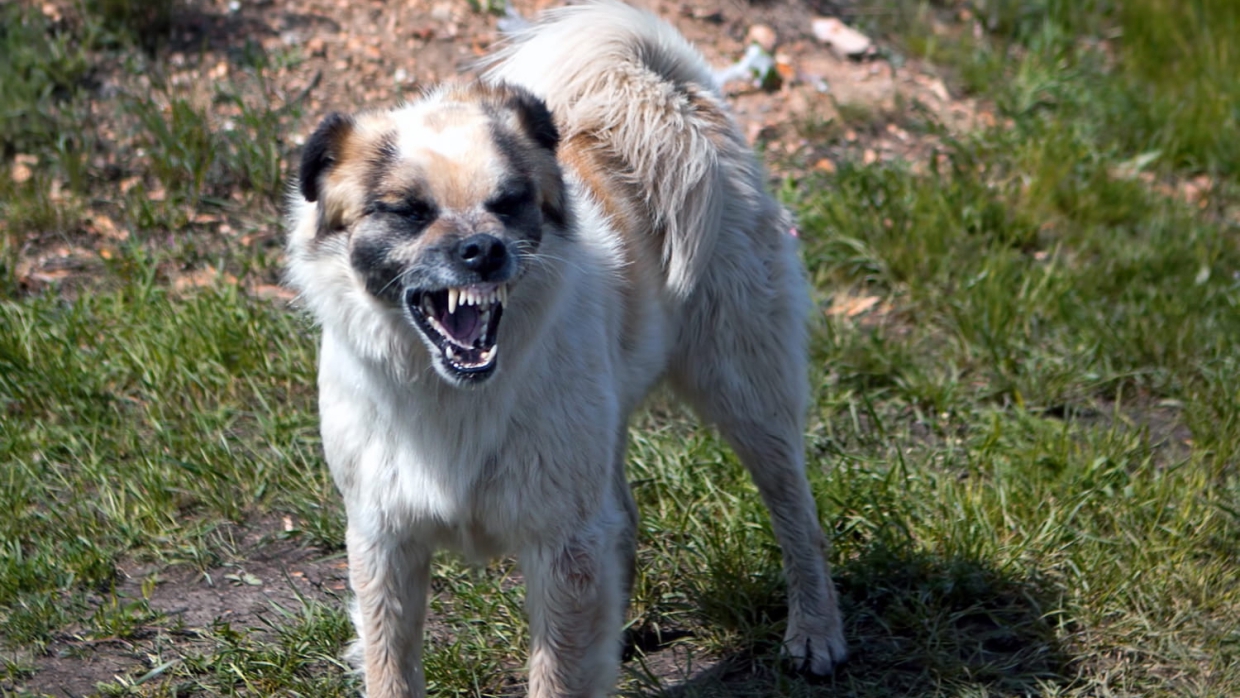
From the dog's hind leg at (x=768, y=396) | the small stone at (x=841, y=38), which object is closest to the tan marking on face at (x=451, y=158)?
the dog's hind leg at (x=768, y=396)

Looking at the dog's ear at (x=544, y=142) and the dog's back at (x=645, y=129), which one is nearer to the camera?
the dog's ear at (x=544, y=142)

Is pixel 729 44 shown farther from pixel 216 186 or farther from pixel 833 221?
pixel 216 186

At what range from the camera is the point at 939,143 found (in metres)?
6.68

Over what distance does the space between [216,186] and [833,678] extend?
3.38m

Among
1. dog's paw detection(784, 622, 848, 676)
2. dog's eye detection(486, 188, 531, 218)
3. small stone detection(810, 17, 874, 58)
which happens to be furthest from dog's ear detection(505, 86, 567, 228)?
small stone detection(810, 17, 874, 58)

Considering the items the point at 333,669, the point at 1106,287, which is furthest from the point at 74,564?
the point at 1106,287

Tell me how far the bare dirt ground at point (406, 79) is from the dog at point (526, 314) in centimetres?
112

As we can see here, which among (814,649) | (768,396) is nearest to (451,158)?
(768,396)

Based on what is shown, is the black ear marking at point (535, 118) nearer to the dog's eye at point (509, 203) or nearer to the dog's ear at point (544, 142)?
the dog's ear at point (544, 142)

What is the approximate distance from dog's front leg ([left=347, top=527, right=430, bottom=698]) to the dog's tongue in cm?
58

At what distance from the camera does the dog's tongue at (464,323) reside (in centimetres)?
291

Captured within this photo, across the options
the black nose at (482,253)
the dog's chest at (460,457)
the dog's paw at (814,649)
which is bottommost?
the dog's paw at (814,649)

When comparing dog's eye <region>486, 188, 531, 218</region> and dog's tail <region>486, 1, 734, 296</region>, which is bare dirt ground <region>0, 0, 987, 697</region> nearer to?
dog's tail <region>486, 1, 734, 296</region>

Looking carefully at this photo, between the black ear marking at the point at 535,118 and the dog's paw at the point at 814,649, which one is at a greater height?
the black ear marking at the point at 535,118
